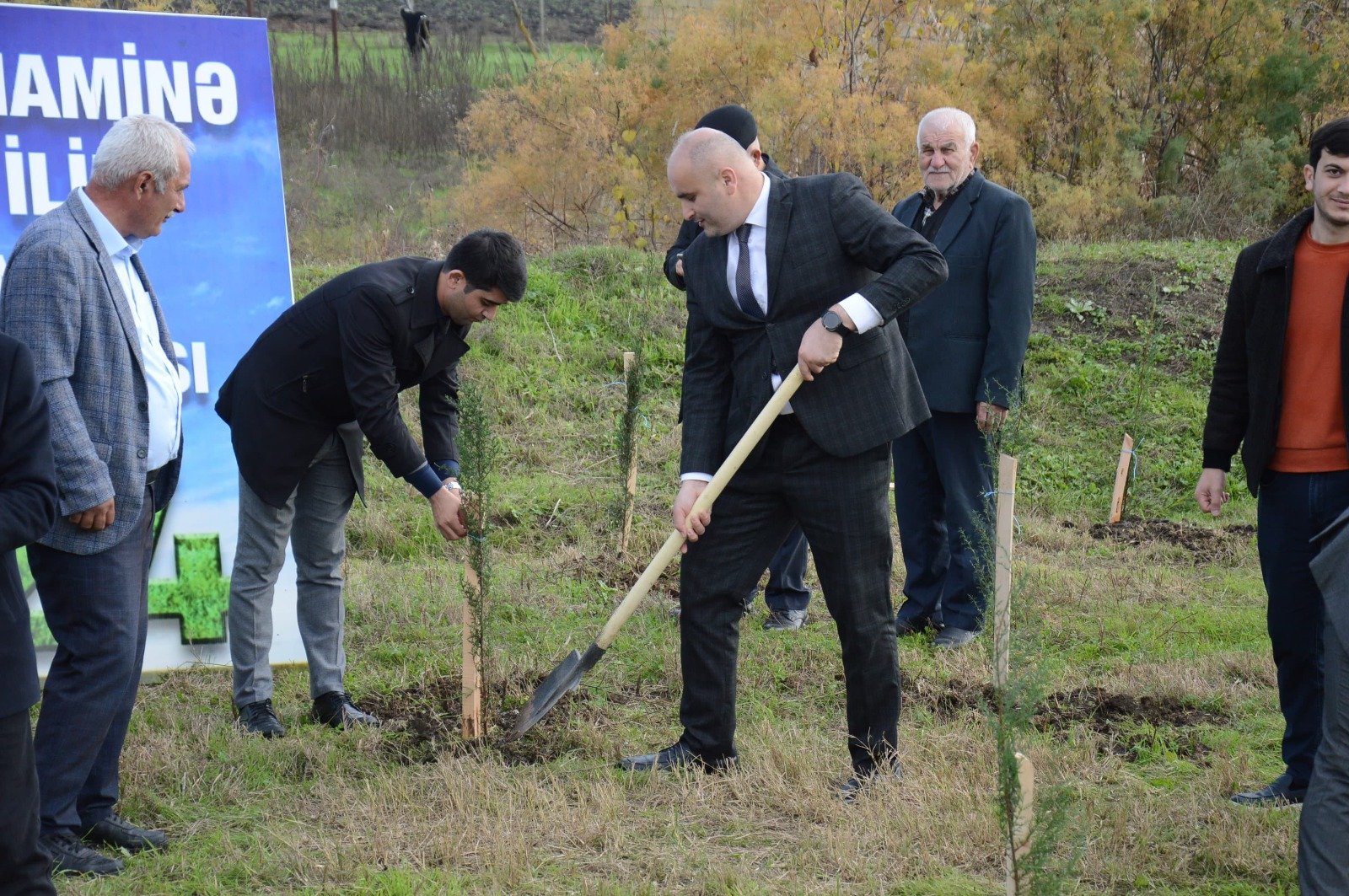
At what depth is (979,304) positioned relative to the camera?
19.5ft

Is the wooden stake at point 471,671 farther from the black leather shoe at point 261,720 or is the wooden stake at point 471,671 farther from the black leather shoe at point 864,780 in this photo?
the black leather shoe at point 864,780

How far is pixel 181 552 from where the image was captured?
5832 mm

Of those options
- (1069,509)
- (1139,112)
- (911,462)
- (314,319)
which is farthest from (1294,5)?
(314,319)

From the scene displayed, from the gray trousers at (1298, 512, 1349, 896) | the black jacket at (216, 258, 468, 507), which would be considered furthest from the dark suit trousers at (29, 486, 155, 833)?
the gray trousers at (1298, 512, 1349, 896)

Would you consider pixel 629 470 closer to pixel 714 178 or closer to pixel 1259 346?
pixel 714 178

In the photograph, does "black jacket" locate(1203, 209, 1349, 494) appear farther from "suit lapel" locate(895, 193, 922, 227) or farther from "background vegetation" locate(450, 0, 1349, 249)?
"background vegetation" locate(450, 0, 1349, 249)

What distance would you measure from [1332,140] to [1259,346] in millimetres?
709

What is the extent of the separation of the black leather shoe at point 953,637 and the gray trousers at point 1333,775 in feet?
8.79

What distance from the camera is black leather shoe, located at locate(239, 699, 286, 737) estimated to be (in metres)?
4.94

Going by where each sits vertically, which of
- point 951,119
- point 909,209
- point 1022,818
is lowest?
point 1022,818

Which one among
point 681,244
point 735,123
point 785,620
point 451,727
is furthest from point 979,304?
point 451,727

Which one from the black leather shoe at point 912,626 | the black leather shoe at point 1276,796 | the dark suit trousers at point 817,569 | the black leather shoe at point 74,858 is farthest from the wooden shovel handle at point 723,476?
the black leather shoe at point 912,626

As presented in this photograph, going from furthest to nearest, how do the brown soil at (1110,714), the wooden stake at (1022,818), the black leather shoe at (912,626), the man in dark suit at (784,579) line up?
the man in dark suit at (784,579) → the black leather shoe at (912,626) → the brown soil at (1110,714) → the wooden stake at (1022,818)

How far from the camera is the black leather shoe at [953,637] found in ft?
19.4
